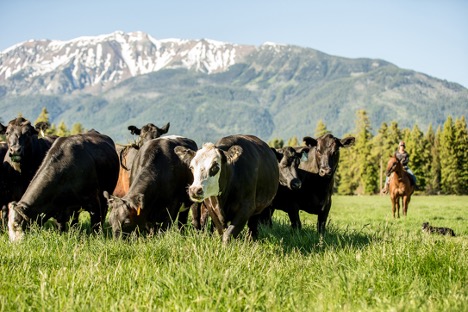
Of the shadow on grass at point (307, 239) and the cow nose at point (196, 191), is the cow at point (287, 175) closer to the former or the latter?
the shadow on grass at point (307, 239)

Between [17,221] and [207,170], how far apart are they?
3.69m

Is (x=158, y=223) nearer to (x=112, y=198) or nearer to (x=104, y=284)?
(x=112, y=198)

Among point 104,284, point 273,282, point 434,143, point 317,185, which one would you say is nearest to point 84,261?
point 104,284

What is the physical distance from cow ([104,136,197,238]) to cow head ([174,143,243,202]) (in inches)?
36.5

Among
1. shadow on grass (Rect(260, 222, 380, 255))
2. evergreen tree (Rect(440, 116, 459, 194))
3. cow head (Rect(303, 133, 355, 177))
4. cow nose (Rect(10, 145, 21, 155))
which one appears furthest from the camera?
evergreen tree (Rect(440, 116, 459, 194))

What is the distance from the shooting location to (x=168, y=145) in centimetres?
1159

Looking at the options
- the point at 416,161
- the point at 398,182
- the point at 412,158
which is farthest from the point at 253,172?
the point at 416,161

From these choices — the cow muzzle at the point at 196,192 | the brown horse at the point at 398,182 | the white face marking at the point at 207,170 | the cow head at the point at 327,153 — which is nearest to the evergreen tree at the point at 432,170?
the brown horse at the point at 398,182

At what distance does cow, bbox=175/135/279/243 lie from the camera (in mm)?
8781

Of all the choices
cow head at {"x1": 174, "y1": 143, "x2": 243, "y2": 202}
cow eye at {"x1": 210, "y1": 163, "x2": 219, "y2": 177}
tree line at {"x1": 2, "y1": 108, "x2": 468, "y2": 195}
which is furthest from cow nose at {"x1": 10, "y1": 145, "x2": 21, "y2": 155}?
tree line at {"x1": 2, "y1": 108, "x2": 468, "y2": 195}

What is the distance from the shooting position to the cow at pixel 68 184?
10.5 metres

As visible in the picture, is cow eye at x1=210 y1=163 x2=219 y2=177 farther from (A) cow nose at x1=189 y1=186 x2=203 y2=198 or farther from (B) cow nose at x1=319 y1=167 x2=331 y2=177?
(B) cow nose at x1=319 y1=167 x2=331 y2=177

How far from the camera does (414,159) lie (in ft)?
291

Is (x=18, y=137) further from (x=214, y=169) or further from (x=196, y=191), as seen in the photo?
(x=196, y=191)
